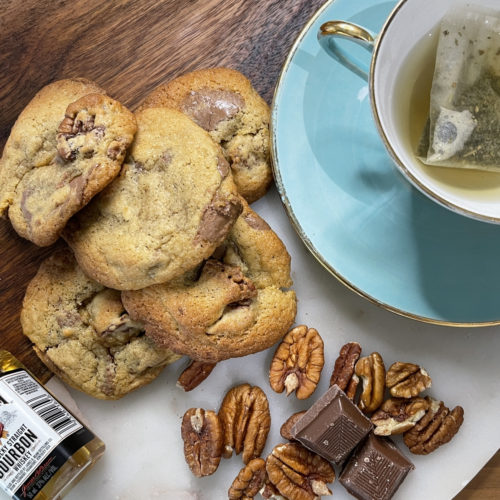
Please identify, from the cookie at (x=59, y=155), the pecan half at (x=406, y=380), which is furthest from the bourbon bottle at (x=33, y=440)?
the pecan half at (x=406, y=380)

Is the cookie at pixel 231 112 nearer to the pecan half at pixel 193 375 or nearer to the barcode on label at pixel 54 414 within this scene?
the pecan half at pixel 193 375

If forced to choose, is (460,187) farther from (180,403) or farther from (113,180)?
(180,403)

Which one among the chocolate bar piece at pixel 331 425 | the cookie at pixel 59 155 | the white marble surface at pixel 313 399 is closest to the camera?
the cookie at pixel 59 155

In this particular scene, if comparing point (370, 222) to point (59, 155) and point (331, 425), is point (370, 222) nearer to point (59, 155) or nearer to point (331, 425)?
point (331, 425)

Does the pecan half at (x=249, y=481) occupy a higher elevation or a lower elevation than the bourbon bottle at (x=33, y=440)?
lower

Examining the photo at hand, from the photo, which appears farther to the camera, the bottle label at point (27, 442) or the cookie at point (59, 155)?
the bottle label at point (27, 442)

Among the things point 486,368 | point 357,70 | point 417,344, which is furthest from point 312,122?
point 486,368

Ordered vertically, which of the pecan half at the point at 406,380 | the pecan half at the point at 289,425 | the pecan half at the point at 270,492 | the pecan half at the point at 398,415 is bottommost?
the pecan half at the point at 270,492
